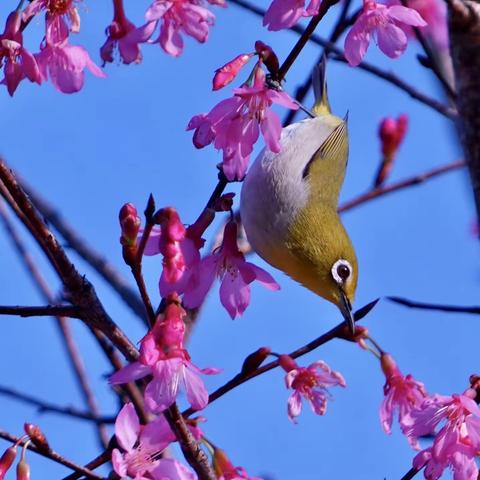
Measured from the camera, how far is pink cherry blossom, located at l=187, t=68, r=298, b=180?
8.37 feet

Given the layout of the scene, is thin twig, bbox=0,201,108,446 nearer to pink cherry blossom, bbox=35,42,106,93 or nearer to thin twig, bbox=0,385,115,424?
thin twig, bbox=0,385,115,424

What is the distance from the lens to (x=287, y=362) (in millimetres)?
2682

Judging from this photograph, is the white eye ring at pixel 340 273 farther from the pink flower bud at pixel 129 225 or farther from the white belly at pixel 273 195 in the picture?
the pink flower bud at pixel 129 225

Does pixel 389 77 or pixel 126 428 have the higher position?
pixel 389 77

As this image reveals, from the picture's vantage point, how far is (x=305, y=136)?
14.3ft

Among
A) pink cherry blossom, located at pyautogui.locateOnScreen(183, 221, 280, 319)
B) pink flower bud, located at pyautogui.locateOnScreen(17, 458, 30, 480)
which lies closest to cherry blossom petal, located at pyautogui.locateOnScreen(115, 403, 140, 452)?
pink flower bud, located at pyautogui.locateOnScreen(17, 458, 30, 480)

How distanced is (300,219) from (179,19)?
5.54 ft

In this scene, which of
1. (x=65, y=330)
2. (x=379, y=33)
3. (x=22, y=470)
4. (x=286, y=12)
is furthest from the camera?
(x=65, y=330)

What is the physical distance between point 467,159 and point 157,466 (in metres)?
1.84

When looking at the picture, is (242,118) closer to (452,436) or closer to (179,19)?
(179,19)

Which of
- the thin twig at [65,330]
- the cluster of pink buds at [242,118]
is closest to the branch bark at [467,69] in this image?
the cluster of pink buds at [242,118]

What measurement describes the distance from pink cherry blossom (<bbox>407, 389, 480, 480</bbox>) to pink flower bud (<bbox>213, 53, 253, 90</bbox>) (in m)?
1.18

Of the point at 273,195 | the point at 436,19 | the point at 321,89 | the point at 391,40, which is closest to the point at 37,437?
the point at 391,40

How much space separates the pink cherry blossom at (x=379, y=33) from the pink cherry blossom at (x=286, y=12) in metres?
0.23
